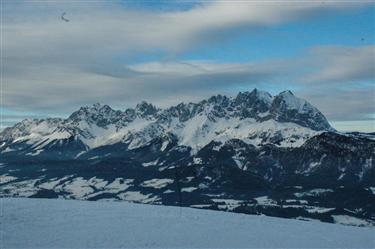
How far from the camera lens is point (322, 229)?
60.0m

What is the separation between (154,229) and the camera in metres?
55.3

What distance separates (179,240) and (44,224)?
14.4 meters

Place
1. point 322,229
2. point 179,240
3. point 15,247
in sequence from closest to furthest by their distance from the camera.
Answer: point 15,247
point 179,240
point 322,229

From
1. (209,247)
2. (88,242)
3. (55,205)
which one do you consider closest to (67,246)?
(88,242)

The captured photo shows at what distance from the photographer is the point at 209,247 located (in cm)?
4872

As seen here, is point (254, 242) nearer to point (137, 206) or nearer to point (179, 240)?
point (179, 240)

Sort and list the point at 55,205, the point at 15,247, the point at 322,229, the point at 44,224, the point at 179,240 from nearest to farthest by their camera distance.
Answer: the point at 15,247 → the point at 179,240 → the point at 44,224 → the point at 322,229 → the point at 55,205

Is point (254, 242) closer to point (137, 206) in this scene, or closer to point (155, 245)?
point (155, 245)

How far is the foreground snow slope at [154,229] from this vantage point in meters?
49.8

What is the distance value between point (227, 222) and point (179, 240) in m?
11.4

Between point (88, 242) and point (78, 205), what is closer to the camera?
point (88, 242)

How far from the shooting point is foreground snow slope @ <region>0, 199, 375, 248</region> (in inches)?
1962

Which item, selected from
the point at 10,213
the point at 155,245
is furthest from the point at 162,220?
the point at 10,213

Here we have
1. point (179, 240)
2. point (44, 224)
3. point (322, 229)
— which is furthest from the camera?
point (322, 229)
